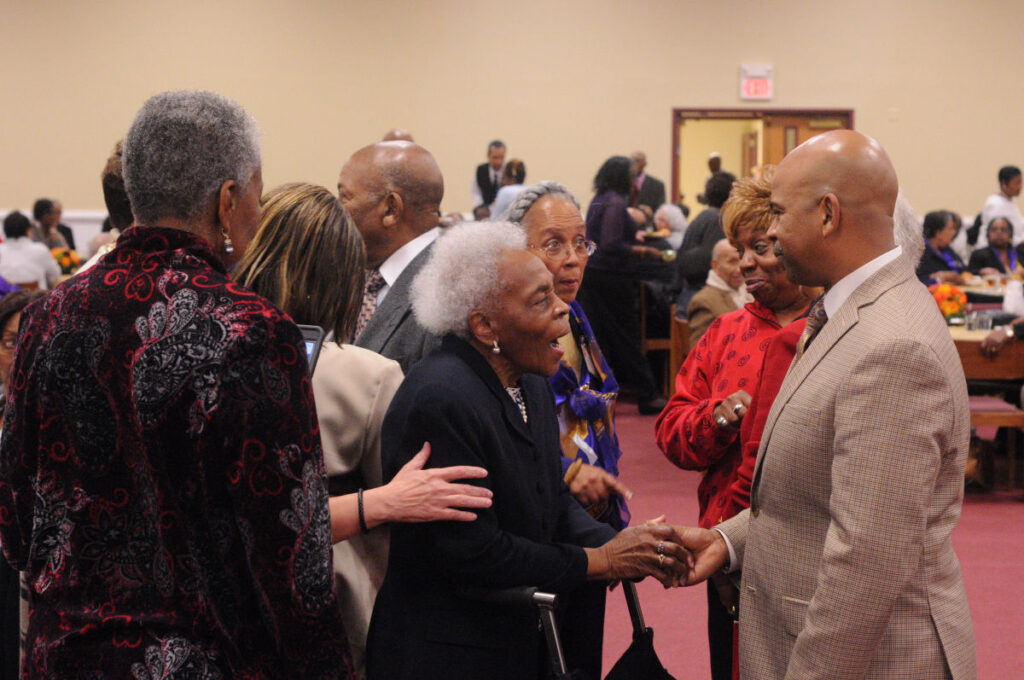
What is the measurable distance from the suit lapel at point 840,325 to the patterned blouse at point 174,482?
0.76m

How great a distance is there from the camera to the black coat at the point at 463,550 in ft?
6.13

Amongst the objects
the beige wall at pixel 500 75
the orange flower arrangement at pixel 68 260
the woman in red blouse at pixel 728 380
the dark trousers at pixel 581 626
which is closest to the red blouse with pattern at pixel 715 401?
the woman in red blouse at pixel 728 380

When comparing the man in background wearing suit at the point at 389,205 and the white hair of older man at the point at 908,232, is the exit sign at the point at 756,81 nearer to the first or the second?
the man in background wearing suit at the point at 389,205

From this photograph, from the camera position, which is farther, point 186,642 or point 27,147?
point 27,147

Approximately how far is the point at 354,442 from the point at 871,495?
870 mm

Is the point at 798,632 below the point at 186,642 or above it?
below

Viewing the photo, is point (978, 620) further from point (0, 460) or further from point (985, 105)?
point (985, 105)

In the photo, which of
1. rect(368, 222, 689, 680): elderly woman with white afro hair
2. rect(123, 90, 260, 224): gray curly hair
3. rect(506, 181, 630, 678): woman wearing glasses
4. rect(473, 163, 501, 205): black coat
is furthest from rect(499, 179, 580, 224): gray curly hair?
rect(473, 163, 501, 205): black coat

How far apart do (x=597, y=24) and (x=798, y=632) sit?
11752 millimetres

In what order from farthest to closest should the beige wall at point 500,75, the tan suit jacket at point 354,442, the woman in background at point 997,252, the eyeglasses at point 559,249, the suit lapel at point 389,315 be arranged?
1. the beige wall at point 500,75
2. the woman in background at point 997,252
3. the eyeglasses at point 559,249
4. the suit lapel at point 389,315
5. the tan suit jacket at point 354,442

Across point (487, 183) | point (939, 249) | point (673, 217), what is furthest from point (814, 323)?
point (487, 183)

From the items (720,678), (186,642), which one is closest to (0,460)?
(186,642)

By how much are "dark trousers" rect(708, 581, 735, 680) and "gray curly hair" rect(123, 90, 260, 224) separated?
155cm

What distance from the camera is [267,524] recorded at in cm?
128
